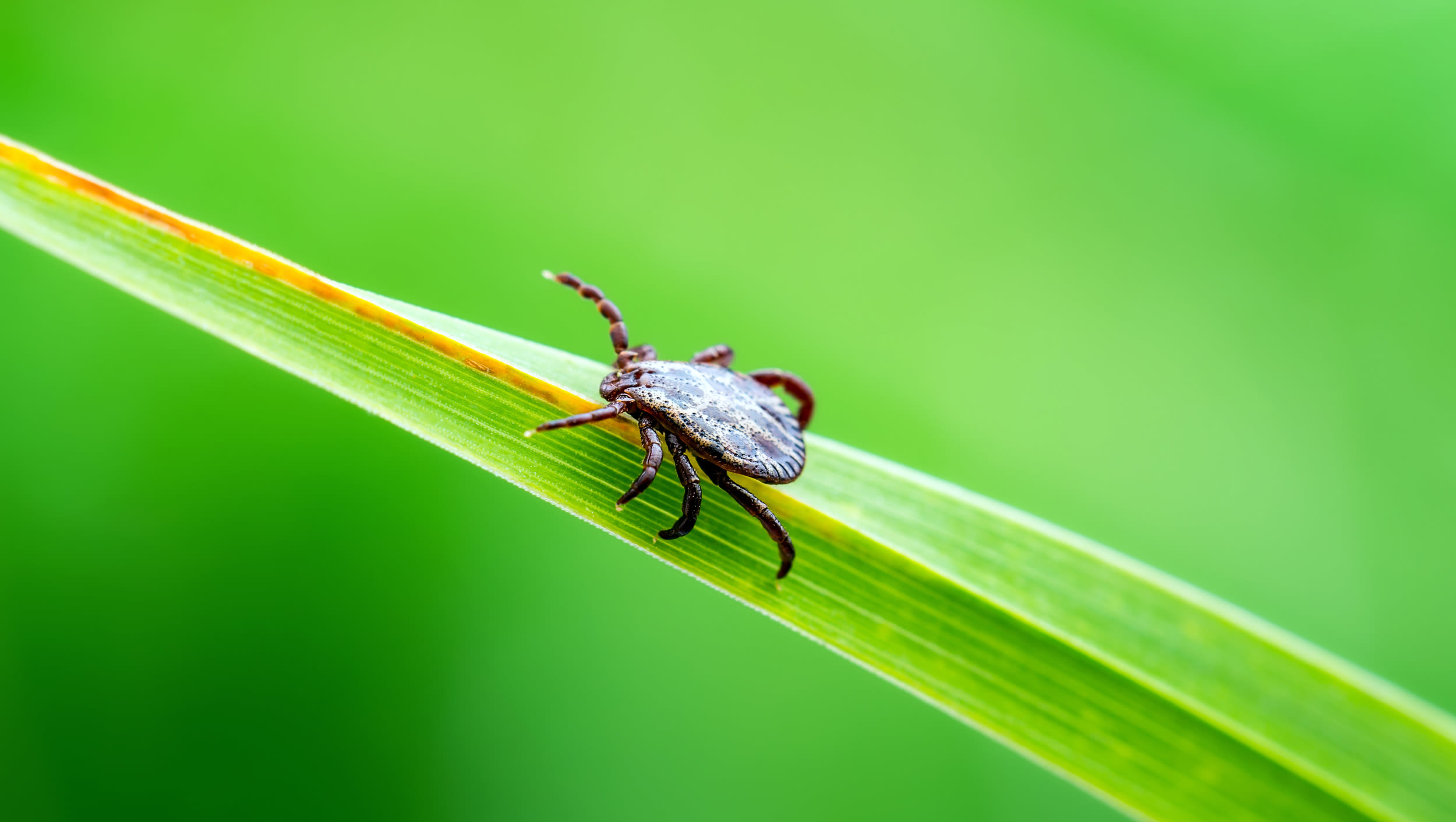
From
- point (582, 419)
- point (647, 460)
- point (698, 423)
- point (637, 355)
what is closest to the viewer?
point (582, 419)

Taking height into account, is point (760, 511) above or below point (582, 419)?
below

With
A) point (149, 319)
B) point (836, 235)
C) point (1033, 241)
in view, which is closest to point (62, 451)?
point (149, 319)

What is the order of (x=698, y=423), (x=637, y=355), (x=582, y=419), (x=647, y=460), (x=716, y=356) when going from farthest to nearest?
(x=716, y=356) → (x=637, y=355) → (x=698, y=423) → (x=647, y=460) → (x=582, y=419)

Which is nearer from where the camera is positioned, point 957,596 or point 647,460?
point 957,596

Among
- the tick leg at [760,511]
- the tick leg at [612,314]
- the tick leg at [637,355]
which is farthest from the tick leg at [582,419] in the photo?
the tick leg at [612,314]

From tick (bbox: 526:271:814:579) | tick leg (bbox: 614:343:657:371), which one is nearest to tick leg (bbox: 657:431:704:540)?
tick (bbox: 526:271:814:579)

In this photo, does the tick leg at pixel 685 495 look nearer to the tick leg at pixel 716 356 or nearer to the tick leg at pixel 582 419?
the tick leg at pixel 582 419

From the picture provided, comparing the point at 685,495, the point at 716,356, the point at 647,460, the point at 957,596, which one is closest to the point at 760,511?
the point at 685,495

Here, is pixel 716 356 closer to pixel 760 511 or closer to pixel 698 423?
pixel 698 423
